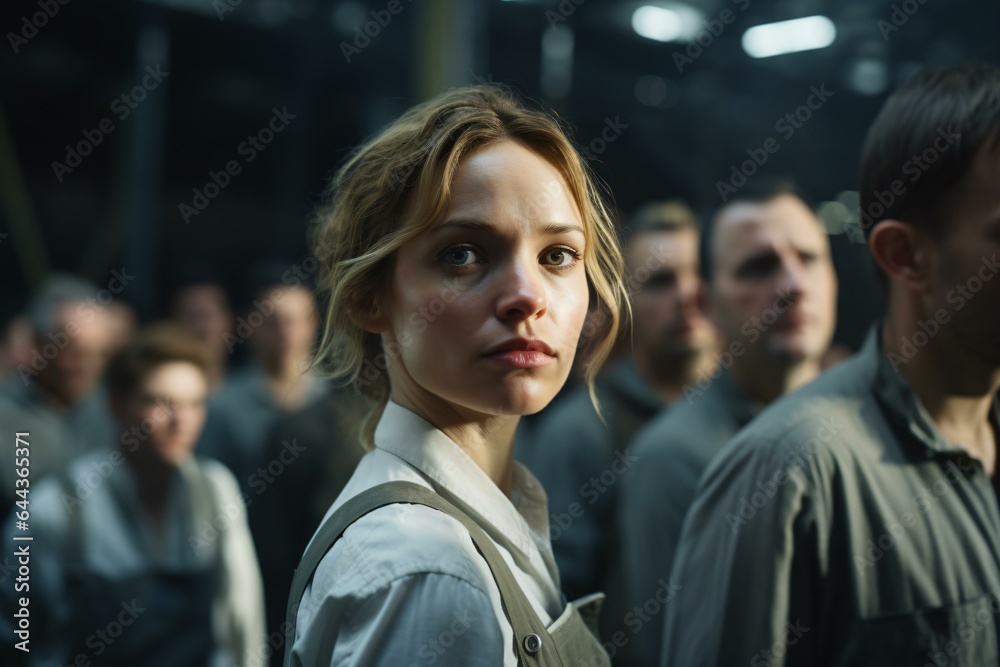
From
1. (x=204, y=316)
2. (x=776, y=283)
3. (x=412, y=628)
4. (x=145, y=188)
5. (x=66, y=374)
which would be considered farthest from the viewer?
(x=145, y=188)

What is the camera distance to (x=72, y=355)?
3412 mm

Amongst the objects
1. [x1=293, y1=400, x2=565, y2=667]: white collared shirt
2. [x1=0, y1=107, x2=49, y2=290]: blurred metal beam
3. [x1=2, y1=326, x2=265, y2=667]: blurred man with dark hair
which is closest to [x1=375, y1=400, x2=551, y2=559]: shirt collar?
[x1=293, y1=400, x2=565, y2=667]: white collared shirt

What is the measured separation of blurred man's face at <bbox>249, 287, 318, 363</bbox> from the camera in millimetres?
3795

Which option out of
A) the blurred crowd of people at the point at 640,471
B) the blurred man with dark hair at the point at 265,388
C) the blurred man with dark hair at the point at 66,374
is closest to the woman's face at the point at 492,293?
the blurred crowd of people at the point at 640,471

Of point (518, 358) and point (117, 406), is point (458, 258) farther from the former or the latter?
point (117, 406)

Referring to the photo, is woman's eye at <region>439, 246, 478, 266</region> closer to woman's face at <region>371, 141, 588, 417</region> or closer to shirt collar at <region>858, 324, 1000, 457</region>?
woman's face at <region>371, 141, 588, 417</region>

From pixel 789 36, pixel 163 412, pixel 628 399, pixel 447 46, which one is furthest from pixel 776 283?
pixel 447 46

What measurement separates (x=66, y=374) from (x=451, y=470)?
2861 millimetres

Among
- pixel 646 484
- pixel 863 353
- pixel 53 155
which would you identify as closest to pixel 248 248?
pixel 53 155

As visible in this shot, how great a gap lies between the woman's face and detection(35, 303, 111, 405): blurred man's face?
2843 millimetres

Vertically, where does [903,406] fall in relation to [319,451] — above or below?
above

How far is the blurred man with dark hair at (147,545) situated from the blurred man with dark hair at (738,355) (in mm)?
1165

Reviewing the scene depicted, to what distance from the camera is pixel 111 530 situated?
243cm

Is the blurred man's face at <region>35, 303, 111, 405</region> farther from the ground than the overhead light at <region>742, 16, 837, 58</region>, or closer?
closer
